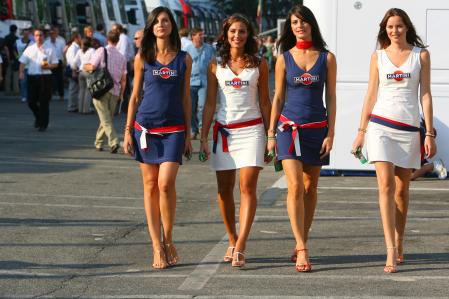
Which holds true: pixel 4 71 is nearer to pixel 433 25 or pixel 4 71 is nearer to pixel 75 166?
pixel 75 166

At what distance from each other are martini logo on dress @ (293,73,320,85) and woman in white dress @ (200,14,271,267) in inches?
10.1

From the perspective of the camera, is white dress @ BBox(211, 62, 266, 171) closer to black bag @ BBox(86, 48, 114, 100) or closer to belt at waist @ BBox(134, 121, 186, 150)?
belt at waist @ BBox(134, 121, 186, 150)

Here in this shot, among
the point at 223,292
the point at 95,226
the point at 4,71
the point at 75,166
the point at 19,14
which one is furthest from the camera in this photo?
the point at 19,14

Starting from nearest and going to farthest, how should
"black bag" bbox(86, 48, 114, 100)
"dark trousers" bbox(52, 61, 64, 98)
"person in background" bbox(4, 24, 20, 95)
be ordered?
"black bag" bbox(86, 48, 114, 100), "dark trousers" bbox(52, 61, 64, 98), "person in background" bbox(4, 24, 20, 95)

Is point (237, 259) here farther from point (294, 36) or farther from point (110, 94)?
point (110, 94)

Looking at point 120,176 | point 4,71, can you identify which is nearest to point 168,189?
point 120,176

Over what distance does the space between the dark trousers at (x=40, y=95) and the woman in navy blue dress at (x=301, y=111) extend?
518 inches

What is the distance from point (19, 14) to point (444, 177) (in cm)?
2584

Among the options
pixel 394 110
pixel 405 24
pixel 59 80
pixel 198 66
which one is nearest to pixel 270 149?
pixel 394 110

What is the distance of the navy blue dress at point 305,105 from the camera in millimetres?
8609

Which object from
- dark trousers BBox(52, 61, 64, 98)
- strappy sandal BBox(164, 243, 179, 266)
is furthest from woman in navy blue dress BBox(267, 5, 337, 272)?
dark trousers BBox(52, 61, 64, 98)

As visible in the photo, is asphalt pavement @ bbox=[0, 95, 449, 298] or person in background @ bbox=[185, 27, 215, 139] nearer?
asphalt pavement @ bbox=[0, 95, 449, 298]

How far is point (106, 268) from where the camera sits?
28.4 feet

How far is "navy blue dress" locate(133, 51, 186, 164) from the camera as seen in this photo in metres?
8.69
